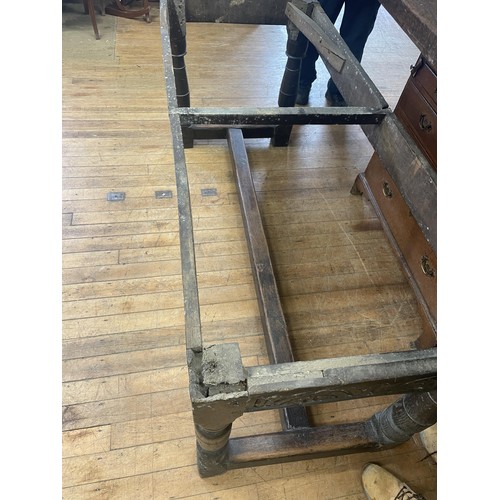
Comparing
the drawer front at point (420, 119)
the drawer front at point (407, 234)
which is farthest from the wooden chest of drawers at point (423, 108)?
the drawer front at point (407, 234)

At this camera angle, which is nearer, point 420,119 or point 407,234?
point 420,119

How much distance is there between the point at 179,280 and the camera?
1.80 meters

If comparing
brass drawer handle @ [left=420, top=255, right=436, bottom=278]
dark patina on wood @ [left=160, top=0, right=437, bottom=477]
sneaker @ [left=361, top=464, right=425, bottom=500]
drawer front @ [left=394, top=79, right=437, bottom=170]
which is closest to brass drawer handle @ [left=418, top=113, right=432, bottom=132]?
drawer front @ [left=394, top=79, right=437, bottom=170]

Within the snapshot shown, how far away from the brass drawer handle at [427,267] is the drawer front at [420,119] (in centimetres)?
37

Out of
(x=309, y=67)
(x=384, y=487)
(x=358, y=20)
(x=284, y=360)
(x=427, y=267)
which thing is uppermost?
(x=358, y=20)

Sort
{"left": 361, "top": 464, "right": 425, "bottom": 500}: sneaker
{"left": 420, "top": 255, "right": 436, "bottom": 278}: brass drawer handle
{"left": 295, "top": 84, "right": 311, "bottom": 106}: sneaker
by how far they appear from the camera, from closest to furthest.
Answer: {"left": 361, "top": 464, "right": 425, "bottom": 500}: sneaker
{"left": 420, "top": 255, "right": 436, "bottom": 278}: brass drawer handle
{"left": 295, "top": 84, "right": 311, "bottom": 106}: sneaker

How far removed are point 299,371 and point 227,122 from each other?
0.90 metres

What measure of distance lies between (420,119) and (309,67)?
1.26 m

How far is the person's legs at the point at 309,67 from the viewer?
233cm

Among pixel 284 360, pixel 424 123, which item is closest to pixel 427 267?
pixel 424 123

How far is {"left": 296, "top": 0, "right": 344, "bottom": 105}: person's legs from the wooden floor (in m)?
0.21

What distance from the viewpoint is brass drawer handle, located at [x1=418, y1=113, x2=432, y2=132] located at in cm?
155

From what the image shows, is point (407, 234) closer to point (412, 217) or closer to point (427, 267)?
point (412, 217)

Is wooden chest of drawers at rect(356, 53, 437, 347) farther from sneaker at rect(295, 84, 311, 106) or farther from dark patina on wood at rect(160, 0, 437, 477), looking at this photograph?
sneaker at rect(295, 84, 311, 106)
